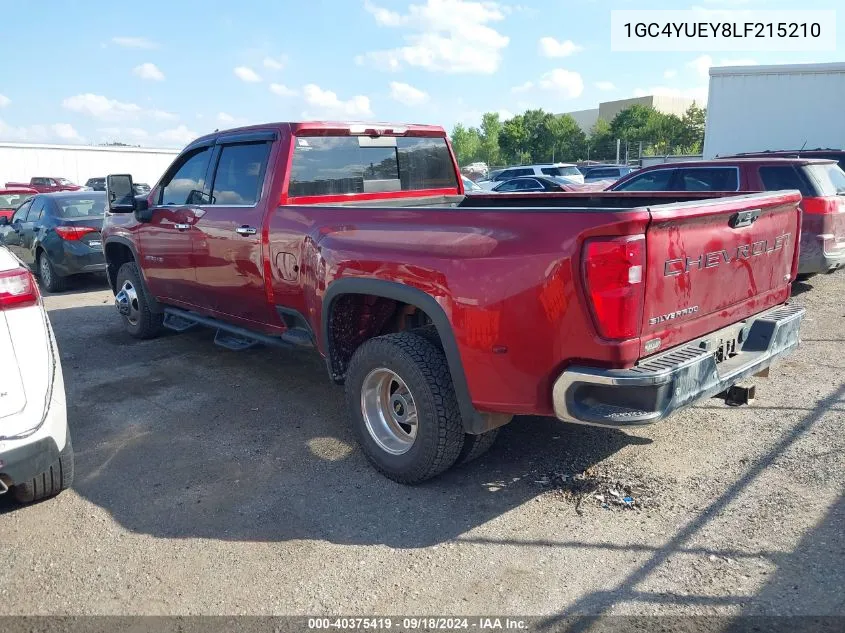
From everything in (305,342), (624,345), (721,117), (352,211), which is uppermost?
(721,117)

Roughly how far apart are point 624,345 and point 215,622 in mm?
2023

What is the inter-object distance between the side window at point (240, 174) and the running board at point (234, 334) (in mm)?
986

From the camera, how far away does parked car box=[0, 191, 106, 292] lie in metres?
10.0

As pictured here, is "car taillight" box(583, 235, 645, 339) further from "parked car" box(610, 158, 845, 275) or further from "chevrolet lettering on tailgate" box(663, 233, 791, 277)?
"parked car" box(610, 158, 845, 275)

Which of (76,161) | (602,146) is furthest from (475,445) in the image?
(602,146)

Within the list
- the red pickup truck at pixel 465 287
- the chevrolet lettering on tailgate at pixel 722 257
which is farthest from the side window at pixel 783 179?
the chevrolet lettering on tailgate at pixel 722 257

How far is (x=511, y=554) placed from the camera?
10.3ft

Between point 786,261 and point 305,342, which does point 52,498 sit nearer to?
point 305,342

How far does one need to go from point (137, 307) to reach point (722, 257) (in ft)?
18.6

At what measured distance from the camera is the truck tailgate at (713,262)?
9.71 ft

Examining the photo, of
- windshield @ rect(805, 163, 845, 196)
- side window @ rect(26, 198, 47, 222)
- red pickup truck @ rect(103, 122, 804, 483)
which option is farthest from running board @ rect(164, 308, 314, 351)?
windshield @ rect(805, 163, 845, 196)

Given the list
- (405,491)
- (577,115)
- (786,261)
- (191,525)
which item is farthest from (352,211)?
(577,115)

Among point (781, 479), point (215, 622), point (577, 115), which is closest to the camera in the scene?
point (215, 622)

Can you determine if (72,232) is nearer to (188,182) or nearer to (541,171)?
(188,182)
